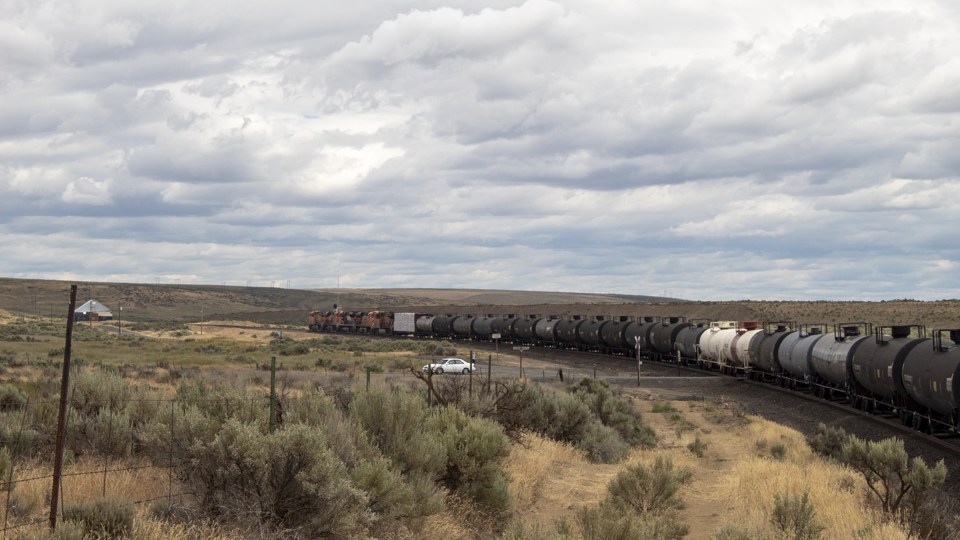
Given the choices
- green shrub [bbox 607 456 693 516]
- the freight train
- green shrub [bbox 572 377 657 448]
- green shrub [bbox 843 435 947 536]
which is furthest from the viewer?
green shrub [bbox 572 377 657 448]

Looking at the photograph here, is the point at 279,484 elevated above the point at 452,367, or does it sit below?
above

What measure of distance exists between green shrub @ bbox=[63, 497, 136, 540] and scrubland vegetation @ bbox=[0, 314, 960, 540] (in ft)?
0.06

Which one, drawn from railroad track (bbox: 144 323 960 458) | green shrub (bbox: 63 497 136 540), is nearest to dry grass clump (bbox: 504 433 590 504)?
green shrub (bbox: 63 497 136 540)

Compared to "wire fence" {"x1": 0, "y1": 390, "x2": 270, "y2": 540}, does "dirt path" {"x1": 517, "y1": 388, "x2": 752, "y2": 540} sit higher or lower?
lower

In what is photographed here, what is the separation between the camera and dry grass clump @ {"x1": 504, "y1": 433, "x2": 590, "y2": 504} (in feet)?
50.0

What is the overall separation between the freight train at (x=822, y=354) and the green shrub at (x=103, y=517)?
20.0m

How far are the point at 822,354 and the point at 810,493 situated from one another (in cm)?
1908

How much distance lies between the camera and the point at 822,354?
31.4 metres

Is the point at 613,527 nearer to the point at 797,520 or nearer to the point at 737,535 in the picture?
the point at 737,535

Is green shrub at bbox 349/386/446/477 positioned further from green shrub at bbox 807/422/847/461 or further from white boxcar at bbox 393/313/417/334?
white boxcar at bbox 393/313/417/334

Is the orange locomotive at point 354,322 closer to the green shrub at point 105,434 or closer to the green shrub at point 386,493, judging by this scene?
the green shrub at point 105,434

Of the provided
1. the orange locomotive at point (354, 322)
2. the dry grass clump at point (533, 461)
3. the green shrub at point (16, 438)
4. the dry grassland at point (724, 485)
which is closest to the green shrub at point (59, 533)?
the green shrub at point (16, 438)

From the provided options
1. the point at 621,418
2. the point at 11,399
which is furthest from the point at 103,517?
the point at 621,418

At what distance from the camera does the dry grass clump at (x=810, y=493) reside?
1184 cm
